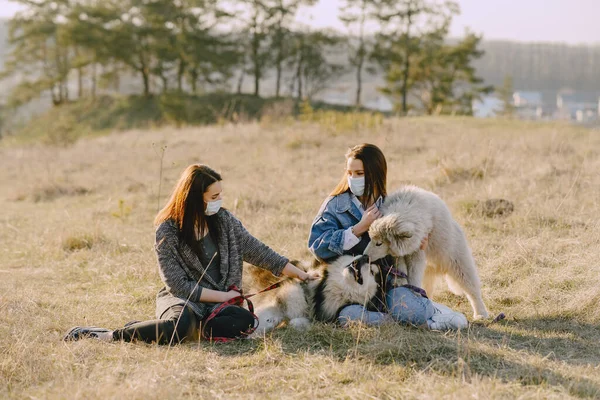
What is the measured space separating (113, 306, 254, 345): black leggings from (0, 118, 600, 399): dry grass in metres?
0.11

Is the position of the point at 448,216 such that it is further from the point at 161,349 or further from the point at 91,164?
the point at 91,164

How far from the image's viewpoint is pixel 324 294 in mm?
4492

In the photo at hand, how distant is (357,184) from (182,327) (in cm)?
171

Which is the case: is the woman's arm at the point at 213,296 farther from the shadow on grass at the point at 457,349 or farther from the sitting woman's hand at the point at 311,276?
the sitting woman's hand at the point at 311,276

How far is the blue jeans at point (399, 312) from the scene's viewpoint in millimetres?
4309

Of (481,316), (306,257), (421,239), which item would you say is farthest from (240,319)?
(481,316)

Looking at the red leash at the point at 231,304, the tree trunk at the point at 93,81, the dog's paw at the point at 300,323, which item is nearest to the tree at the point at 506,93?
the tree trunk at the point at 93,81

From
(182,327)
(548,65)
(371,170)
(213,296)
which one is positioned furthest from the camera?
(548,65)

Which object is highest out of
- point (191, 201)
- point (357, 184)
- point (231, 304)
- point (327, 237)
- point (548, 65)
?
point (548, 65)

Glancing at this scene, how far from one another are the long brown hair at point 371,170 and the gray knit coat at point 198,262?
0.79 m

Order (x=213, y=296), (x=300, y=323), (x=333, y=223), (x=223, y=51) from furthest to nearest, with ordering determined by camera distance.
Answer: (x=223, y=51)
(x=333, y=223)
(x=300, y=323)
(x=213, y=296)

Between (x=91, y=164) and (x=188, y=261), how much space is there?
38.1 ft

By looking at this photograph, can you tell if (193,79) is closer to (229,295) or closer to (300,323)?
(229,295)

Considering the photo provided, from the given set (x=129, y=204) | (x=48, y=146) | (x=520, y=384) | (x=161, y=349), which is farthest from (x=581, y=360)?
(x=48, y=146)
